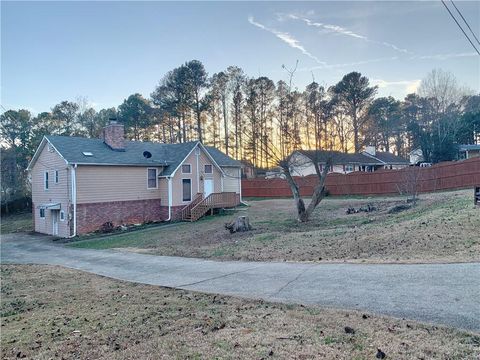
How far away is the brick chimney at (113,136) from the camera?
81.7 ft

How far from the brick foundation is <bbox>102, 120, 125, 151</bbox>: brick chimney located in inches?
163

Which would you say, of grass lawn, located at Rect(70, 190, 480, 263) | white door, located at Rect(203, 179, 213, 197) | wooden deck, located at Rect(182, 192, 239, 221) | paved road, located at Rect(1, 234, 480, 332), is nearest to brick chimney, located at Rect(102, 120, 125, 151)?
wooden deck, located at Rect(182, 192, 239, 221)

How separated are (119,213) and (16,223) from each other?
1354 centimetres

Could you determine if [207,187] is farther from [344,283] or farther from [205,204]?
[344,283]

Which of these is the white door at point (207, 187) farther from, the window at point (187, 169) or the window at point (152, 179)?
the window at point (152, 179)

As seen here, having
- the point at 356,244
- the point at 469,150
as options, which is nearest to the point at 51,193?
the point at 356,244

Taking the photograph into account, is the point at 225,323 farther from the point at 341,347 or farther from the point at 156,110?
the point at 156,110

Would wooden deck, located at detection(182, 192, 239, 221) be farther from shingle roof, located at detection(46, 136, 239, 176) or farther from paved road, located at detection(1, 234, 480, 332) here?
paved road, located at detection(1, 234, 480, 332)

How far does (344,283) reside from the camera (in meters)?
6.42

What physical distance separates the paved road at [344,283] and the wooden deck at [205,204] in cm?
1386

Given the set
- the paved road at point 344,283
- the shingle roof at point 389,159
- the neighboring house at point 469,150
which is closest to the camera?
the paved road at point 344,283

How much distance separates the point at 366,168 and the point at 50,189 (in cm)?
3814

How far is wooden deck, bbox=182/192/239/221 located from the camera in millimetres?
25078

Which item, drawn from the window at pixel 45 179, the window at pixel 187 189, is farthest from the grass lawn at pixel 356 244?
the window at pixel 45 179
